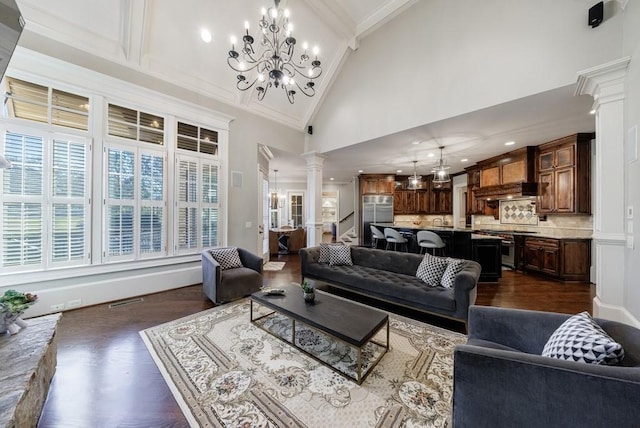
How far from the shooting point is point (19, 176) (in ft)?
9.24

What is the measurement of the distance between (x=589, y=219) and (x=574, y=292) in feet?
5.92

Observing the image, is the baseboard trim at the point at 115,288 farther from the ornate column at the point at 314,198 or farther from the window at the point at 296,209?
the window at the point at 296,209

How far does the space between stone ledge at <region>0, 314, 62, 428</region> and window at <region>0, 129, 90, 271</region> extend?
165 centimetres

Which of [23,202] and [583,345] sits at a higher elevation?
[23,202]

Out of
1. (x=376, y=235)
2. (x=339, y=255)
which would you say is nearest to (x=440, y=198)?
(x=376, y=235)

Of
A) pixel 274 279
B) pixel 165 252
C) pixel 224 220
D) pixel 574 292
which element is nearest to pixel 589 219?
pixel 574 292

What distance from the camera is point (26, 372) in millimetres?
1363

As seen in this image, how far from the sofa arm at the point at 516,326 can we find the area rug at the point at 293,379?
21.1 inches

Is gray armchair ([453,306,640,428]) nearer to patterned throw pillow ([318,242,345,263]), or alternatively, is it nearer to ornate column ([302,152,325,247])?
patterned throw pillow ([318,242,345,263])

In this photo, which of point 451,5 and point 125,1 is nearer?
point 125,1

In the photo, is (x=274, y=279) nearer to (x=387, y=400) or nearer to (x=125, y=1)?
(x=387, y=400)

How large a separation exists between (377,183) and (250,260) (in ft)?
20.1

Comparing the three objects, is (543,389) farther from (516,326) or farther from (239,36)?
(239,36)

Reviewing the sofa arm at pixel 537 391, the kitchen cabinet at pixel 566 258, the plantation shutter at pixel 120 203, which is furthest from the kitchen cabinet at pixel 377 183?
the sofa arm at pixel 537 391
